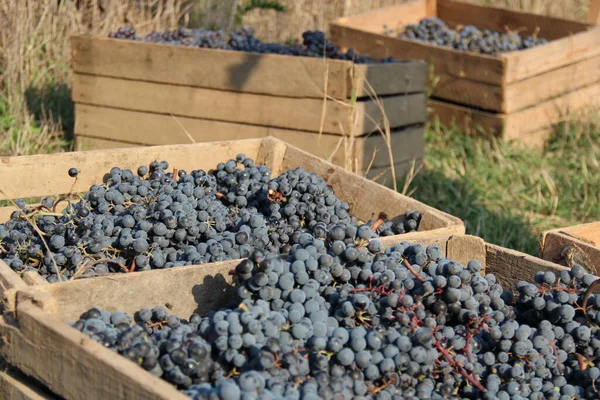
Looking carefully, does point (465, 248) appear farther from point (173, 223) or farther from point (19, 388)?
point (19, 388)

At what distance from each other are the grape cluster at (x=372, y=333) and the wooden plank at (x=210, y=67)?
1961 millimetres

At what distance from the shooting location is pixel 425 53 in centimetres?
512

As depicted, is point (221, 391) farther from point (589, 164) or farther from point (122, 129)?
point (589, 164)

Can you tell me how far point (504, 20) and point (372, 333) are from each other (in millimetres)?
4892

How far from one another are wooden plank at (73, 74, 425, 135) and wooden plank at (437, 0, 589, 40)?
6.45 ft

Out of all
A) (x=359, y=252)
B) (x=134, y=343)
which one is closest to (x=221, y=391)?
(x=134, y=343)

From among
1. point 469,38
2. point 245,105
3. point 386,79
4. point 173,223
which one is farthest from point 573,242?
point 469,38

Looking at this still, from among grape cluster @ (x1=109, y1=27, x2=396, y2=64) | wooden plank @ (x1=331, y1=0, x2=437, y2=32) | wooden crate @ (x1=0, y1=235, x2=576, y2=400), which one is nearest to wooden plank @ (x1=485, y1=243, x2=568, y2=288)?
wooden crate @ (x1=0, y1=235, x2=576, y2=400)

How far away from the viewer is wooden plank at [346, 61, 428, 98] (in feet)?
12.5

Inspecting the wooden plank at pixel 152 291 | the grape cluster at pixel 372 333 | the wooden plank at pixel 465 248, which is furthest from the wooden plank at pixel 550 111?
the wooden plank at pixel 152 291

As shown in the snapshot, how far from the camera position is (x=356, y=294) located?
179cm

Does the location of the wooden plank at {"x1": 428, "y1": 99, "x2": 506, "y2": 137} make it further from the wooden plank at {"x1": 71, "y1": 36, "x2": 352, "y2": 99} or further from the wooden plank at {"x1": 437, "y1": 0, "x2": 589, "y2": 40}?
the wooden plank at {"x1": 71, "y1": 36, "x2": 352, "y2": 99}

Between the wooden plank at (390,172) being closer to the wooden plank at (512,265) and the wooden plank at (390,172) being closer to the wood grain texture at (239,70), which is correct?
the wood grain texture at (239,70)

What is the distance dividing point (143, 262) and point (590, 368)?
111 cm
